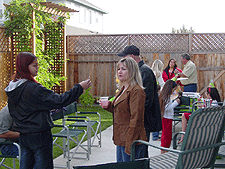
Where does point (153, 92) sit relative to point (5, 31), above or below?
below

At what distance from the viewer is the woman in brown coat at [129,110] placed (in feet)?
10.1

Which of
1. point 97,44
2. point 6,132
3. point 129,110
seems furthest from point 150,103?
point 97,44

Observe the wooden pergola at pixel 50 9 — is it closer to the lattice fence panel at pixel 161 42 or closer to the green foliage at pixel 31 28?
the green foliage at pixel 31 28

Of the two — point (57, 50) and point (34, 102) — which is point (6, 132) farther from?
point (57, 50)

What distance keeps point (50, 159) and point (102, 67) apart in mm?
9402

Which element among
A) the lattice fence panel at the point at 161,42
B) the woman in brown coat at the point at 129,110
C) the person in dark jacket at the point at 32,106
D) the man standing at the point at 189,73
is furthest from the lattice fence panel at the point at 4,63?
the woman in brown coat at the point at 129,110

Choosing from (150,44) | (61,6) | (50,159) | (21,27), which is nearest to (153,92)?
(50,159)

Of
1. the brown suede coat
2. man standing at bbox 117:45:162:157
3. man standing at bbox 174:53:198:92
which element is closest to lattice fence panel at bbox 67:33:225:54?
man standing at bbox 174:53:198:92

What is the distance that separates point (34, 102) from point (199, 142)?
1.58 meters

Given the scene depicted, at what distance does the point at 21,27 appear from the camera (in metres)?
9.24

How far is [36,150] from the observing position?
2990 millimetres

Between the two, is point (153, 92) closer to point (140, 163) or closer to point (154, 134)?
point (140, 163)

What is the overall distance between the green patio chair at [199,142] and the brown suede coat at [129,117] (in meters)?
0.11

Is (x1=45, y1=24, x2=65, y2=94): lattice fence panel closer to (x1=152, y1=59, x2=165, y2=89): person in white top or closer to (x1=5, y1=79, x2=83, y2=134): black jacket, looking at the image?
(x1=152, y1=59, x2=165, y2=89): person in white top
